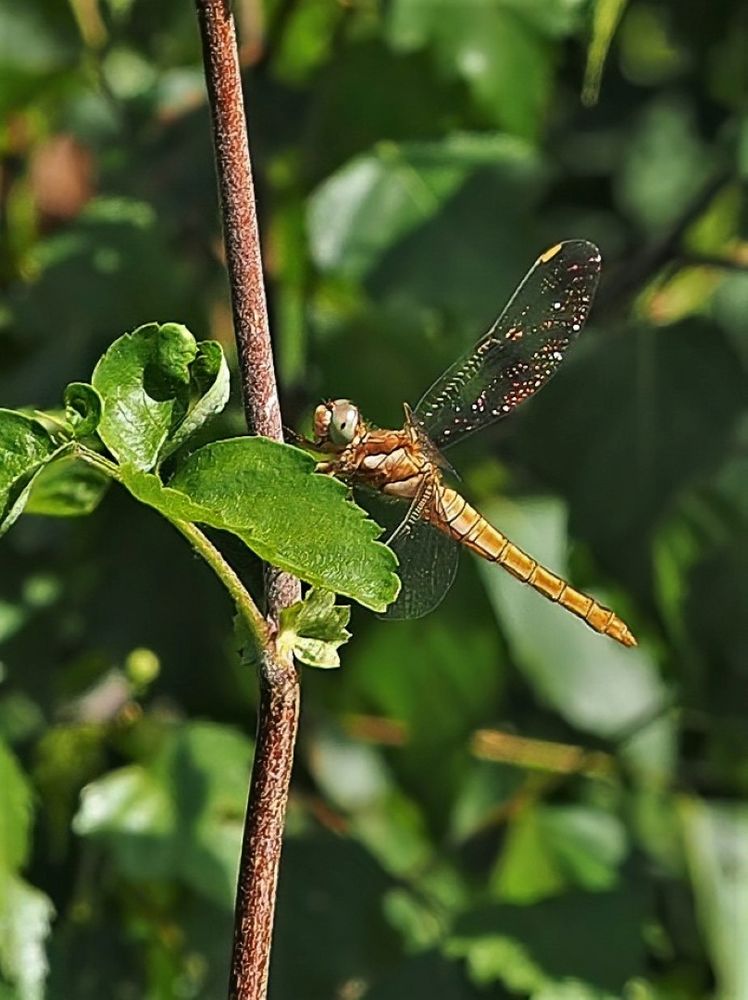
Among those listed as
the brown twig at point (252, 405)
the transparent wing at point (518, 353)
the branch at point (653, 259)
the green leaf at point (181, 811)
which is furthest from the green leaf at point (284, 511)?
the branch at point (653, 259)

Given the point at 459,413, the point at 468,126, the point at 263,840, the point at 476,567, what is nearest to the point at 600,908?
the point at 476,567

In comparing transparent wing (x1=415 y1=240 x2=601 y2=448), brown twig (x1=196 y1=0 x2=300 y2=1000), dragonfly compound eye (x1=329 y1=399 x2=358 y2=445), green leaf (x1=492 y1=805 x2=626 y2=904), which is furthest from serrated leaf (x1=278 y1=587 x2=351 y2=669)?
green leaf (x1=492 y1=805 x2=626 y2=904)

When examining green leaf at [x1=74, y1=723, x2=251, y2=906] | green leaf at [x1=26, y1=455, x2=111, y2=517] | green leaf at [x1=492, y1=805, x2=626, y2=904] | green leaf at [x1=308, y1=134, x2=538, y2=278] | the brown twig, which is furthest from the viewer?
green leaf at [x1=492, y1=805, x2=626, y2=904]

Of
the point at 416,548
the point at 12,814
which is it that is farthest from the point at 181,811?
the point at 416,548

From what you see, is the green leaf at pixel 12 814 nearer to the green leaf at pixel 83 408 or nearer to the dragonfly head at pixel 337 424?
the dragonfly head at pixel 337 424

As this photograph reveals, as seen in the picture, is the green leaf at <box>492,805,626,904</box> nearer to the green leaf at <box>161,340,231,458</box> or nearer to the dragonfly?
the dragonfly

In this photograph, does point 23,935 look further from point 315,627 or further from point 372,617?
point 315,627
